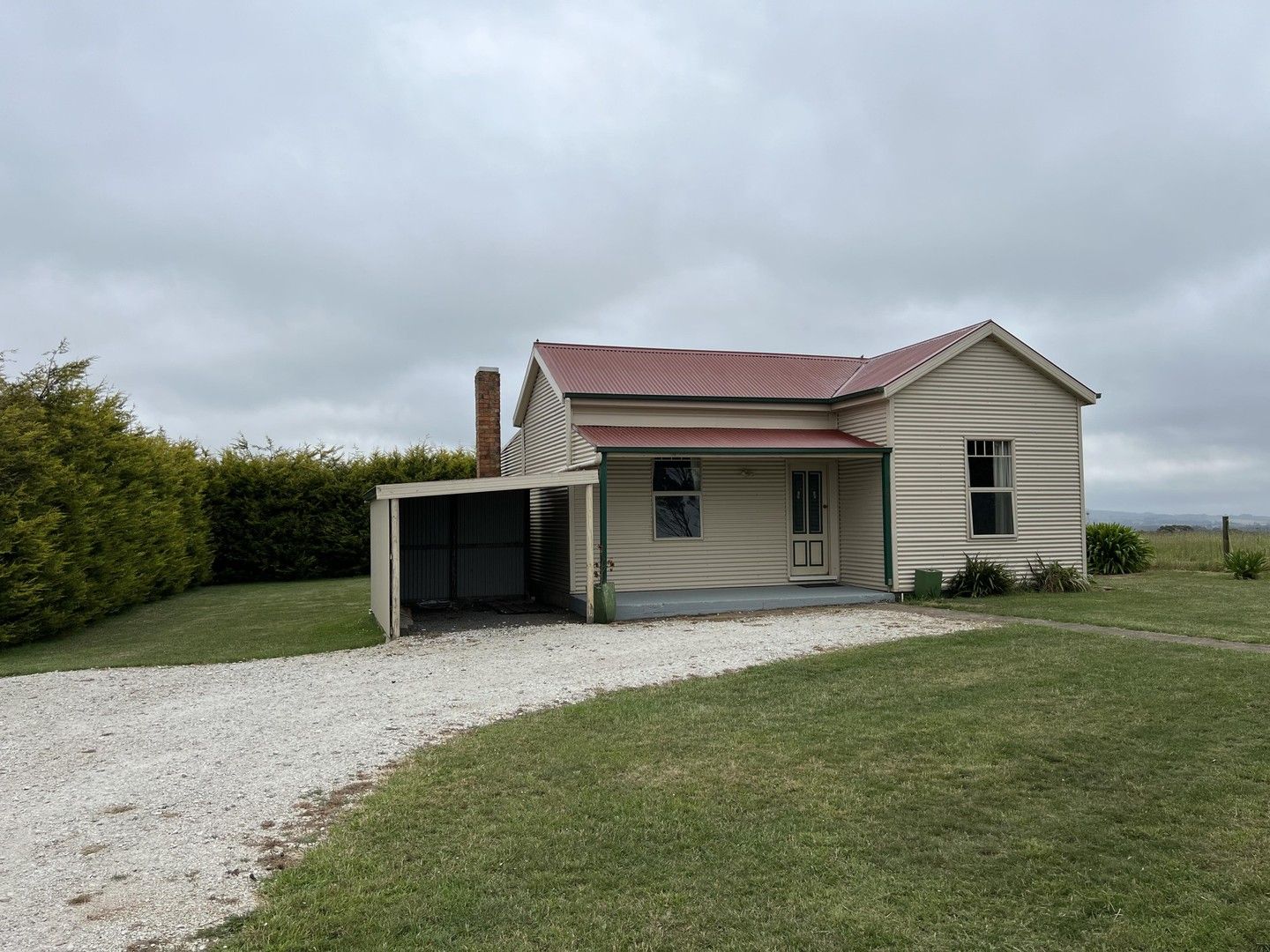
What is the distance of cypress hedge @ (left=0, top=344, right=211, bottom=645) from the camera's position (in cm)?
1335

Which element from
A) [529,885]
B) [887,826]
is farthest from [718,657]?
[529,885]

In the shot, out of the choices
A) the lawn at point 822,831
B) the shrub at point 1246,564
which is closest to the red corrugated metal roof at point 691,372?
the lawn at point 822,831

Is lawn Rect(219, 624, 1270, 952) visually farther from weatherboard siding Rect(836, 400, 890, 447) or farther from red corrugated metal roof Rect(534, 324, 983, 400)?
red corrugated metal roof Rect(534, 324, 983, 400)

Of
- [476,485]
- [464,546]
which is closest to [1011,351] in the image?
[476,485]

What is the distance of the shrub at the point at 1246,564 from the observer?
1880 cm

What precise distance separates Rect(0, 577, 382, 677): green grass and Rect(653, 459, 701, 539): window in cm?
533

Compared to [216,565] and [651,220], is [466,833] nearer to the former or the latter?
[651,220]

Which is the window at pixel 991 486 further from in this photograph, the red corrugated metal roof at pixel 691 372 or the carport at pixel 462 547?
the carport at pixel 462 547

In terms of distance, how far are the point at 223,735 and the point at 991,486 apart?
13638 mm

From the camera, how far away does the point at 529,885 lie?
4.23 meters

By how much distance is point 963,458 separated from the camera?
1600 cm

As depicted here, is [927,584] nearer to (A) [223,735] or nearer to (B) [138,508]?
(A) [223,735]

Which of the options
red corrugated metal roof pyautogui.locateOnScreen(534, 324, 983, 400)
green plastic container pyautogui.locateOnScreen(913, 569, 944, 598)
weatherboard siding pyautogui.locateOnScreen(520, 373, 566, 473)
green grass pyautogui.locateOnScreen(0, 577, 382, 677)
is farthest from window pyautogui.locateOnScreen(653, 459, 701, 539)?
green grass pyautogui.locateOnScreen(0, 577, 382, 677)

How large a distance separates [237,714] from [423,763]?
2.88m
